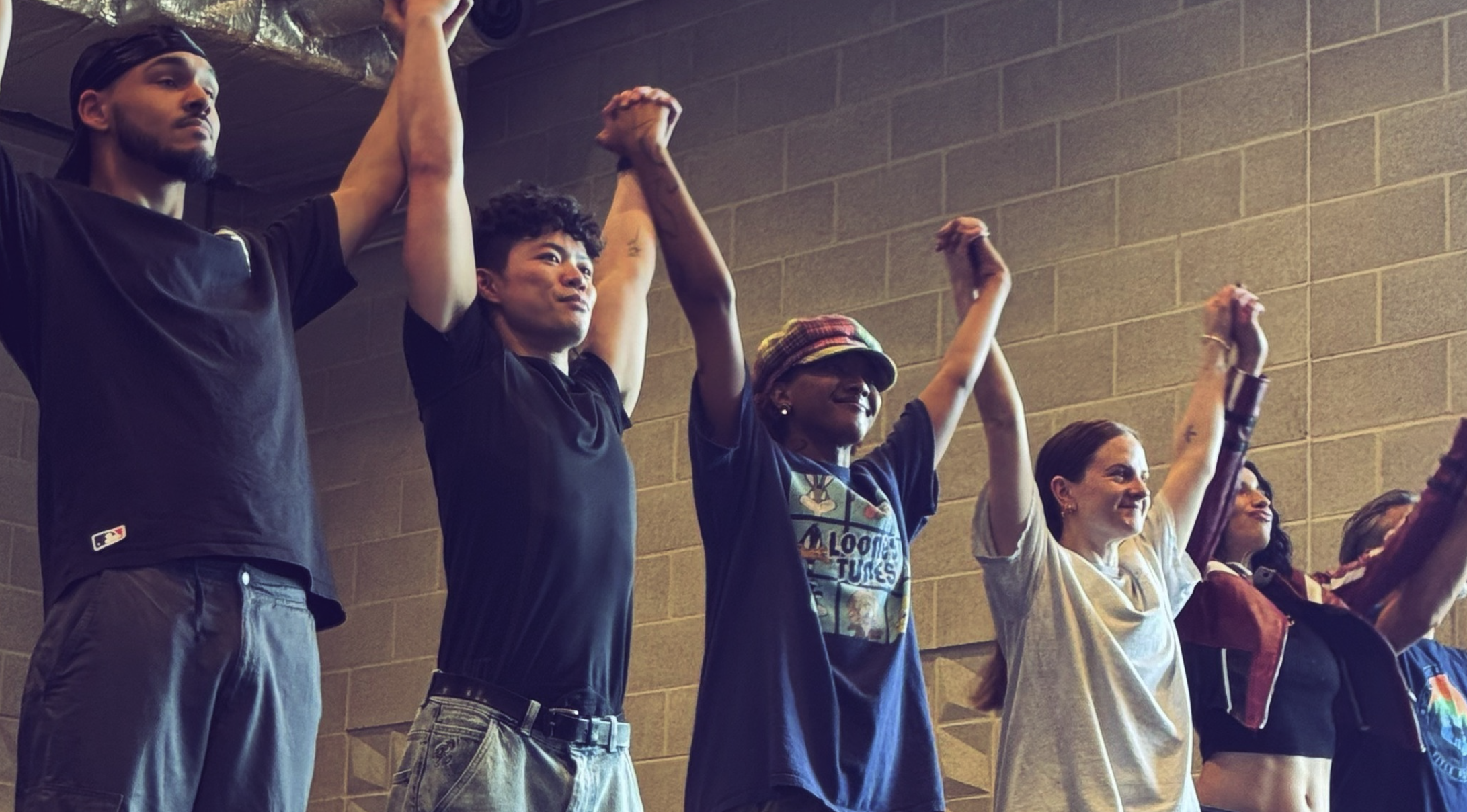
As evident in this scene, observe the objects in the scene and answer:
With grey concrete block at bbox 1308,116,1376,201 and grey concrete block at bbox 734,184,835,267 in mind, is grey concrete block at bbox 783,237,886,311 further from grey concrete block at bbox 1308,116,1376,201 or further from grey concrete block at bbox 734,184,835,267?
grey concrete block at bbox 1308,116,1376,201

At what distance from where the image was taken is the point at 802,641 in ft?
9.49

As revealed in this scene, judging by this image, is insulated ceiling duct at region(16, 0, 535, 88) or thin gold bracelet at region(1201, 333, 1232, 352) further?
insulated ceiling duct at region(16, 0, 535, 88)

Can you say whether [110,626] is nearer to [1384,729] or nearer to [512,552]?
[512,552]

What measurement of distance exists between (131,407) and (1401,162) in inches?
136

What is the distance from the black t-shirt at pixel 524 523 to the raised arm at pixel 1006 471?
863 mm

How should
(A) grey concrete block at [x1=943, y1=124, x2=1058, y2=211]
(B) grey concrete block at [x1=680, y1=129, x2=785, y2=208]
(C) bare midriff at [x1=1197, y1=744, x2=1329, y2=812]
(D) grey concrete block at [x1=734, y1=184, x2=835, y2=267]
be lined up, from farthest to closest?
(B) grey concrete block at [x1=680, y1=129, x2=785, y2=208]
(D) grey concrete block at [x1=734, y1=184, x2=835, y2=267]
(A) grey concrete block at [x1=943, y1=124, x2=1058, y2=211]
(C) bare midriff at [x1=1197, y1=744, x2=1329, y2=812]

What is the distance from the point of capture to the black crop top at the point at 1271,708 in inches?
153

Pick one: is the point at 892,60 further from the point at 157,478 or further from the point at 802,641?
the point at 157,478

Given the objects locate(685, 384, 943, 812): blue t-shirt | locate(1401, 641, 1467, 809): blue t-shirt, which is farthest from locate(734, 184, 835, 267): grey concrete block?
locate(685, 384, 943, 812): blue t-shirt

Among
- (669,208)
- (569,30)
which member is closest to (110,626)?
(669,208)

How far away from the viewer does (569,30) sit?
6.65 metres

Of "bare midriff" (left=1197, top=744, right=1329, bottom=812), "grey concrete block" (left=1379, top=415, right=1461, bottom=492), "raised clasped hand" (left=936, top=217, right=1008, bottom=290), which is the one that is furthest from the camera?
"grey concrete block" (left=1379, top=415, right=1461, bottom=492)

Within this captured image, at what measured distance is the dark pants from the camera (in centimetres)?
220

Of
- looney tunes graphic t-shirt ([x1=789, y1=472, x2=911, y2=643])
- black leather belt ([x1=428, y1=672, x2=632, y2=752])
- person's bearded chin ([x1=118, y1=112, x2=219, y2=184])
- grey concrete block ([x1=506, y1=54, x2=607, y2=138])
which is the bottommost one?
black leather belt ([x1=428, y1=672, x2=632, y2=752])
